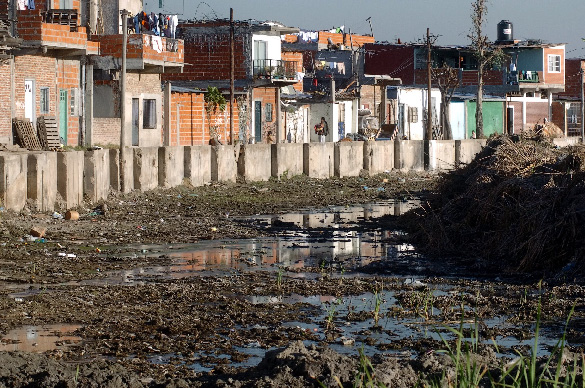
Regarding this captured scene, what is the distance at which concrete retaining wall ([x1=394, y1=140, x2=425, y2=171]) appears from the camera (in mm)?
39031

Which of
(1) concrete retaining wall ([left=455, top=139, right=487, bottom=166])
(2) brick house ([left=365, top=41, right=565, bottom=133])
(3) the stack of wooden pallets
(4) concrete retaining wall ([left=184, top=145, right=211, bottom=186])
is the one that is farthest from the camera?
(2) brick house ([left=365, top=41, right=565, bottom=133])

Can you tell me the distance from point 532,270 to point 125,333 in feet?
23.4

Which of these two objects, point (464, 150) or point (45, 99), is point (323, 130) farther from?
point (45, 99)

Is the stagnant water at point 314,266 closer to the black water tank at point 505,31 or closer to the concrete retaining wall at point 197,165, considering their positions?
the concrete retaining wall at point 197,165

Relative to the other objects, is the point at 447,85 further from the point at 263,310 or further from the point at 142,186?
the point at 263,310

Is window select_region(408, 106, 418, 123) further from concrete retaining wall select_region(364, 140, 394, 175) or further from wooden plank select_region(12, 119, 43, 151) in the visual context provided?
wooden plank select_region(12, 119, 43, 151)

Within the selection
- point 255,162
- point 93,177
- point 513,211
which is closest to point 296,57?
point 255,162

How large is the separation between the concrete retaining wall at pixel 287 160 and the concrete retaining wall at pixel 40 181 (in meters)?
12.7

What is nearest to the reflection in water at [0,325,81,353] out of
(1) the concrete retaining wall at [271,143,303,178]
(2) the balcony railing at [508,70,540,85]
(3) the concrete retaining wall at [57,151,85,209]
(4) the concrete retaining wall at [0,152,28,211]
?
(4) the concrete retaining wall at [0,152,28,211]

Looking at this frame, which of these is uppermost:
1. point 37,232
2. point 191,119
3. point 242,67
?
point 242,67

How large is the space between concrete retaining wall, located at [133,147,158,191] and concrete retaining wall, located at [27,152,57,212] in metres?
5.47

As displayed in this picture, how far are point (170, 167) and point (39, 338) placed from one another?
18.0 metres

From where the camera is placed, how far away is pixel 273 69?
48.4m

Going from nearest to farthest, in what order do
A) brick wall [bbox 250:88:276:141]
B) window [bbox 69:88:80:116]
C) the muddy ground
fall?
the muddy ground, window [bbox 69:88:80:116], brick wall [bbox 250:88:276:141]
